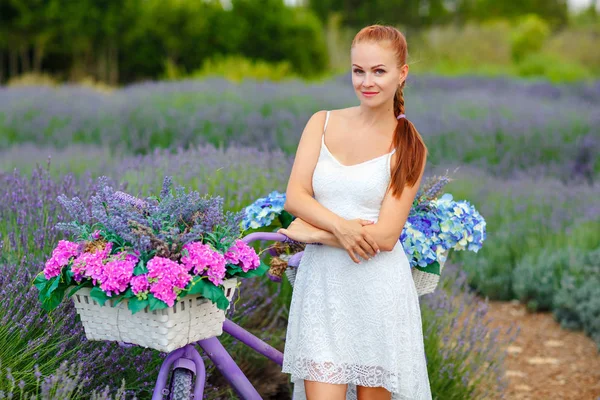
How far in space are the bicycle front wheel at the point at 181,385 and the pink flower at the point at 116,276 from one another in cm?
35

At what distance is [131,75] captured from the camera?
71.4 feet

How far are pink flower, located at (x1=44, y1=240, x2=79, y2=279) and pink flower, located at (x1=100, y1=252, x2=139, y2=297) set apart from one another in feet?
0.50

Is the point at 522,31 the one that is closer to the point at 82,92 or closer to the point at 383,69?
the point at 82,92

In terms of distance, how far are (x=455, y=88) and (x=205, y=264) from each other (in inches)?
461

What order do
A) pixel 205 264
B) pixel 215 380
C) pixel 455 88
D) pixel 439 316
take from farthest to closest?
pixel 455 88
pixel 439 316
pixel 215 380
pixel 205 264

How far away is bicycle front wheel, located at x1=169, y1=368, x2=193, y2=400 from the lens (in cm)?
220

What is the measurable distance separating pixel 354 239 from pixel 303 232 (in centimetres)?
17

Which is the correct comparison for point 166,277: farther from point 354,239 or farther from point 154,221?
point 354,239

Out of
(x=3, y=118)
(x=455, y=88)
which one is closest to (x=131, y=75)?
(x=455, y=88)

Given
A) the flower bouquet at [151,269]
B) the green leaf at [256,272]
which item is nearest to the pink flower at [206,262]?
the flower bouquet at [151,269]

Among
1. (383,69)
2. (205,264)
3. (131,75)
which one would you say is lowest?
(131,75)

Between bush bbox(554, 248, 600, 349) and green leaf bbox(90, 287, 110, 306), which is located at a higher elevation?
green leaf bbox(90, 287, 110, 306)

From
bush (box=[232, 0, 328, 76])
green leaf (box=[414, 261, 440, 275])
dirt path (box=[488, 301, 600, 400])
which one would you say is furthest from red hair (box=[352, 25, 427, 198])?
bush (box=[232, 0, 328, 76])

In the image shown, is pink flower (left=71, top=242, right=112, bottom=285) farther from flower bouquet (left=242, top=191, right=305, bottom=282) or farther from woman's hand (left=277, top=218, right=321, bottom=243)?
flower bouquet (left=242, top=191, right=305, bottom=282)
